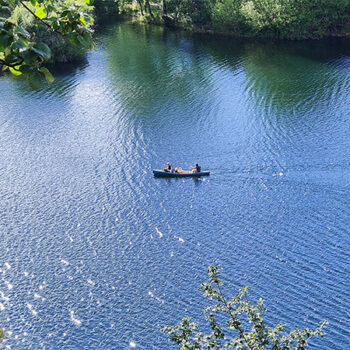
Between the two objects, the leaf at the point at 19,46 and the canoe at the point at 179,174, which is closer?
the leaf at the point at 19,46

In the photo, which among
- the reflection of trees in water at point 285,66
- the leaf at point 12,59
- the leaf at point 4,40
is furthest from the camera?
the reflection of trees in water at point 285,66

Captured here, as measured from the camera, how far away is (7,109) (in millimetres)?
50094

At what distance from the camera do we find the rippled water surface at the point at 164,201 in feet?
86.8

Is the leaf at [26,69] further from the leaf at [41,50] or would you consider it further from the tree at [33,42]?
the leaf at [41,50]

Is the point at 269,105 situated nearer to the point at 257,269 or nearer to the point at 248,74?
the point at 248,74

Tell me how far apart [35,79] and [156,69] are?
55901mm

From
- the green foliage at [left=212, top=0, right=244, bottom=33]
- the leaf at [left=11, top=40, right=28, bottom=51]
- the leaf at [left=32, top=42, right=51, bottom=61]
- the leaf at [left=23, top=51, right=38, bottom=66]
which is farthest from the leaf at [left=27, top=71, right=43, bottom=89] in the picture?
the green foliage at [left=212, top=0, right=244, bottom=33]

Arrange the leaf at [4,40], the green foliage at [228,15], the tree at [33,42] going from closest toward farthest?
the leaf at [4,40]
the tree at [33,42]
the green foliage at [228,15]

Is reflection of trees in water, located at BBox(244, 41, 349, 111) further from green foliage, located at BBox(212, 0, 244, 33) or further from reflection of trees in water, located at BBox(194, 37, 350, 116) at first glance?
green foliage, located at BBox(212, 0, 244, 33)

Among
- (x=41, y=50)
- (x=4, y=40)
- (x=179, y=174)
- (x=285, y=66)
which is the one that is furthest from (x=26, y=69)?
(x=285, y=66)

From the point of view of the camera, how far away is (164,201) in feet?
116

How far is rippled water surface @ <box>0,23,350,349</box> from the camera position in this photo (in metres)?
26.5

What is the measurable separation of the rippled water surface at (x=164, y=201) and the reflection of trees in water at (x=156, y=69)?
1.13 feet

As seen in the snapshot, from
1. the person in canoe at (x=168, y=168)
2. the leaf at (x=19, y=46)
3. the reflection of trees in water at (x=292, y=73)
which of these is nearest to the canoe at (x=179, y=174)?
the person in canoe at (x=168, y=168)
